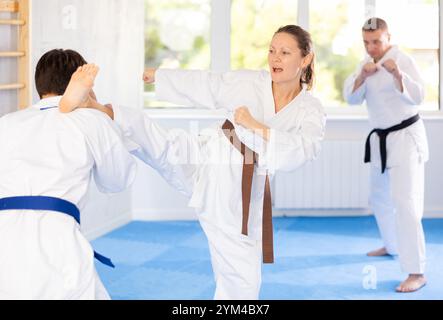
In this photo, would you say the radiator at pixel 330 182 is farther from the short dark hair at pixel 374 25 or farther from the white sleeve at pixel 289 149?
the white sleeve at pixel 289 149

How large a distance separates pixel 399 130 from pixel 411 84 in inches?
12.3

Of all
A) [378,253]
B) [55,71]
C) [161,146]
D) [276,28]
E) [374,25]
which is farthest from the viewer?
[276,28]

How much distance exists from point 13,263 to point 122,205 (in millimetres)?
4024

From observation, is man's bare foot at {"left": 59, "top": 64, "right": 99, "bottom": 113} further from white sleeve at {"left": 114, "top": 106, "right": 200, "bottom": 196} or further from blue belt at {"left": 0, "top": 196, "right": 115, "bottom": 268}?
white sleeve at {"left": 114, "top": 106, "right": 200, "bottom": 196}

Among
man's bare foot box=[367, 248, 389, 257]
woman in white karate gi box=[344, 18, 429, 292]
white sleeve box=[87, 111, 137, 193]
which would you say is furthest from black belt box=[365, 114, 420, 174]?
white sleeve box=[87, 111, 137, 193]

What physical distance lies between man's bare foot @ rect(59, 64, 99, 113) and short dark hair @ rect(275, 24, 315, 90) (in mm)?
983

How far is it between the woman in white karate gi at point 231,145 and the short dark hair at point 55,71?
0.62m

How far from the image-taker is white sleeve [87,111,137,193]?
240cm

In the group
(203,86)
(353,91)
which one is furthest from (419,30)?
(203,86)

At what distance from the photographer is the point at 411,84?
4.47 m

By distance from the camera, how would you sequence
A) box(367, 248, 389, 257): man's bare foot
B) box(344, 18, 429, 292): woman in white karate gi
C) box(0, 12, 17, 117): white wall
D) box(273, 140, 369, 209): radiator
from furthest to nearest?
1. box(273, 140, 369, 209): radiator
2. box(367, 248, 389, 257): man's bare foot
3. box(344, 18, 429, 292): woman in white karate gi
4. box(0, 12, 17, 117): white wall

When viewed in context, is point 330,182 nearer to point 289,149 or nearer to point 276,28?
point 276,28

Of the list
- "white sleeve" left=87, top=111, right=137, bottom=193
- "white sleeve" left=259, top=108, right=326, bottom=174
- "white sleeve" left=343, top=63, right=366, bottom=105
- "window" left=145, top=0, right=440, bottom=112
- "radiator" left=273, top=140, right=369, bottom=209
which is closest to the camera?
"white sleeve" left=87, top=111, right=137, bottom=193

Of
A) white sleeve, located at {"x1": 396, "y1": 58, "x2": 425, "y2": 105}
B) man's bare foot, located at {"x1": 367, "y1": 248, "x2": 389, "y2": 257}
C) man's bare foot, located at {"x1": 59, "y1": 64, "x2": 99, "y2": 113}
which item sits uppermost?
man's bare foot, located at {"x1": 59, "y1": 64, "x2": 99, "y2": 113}
